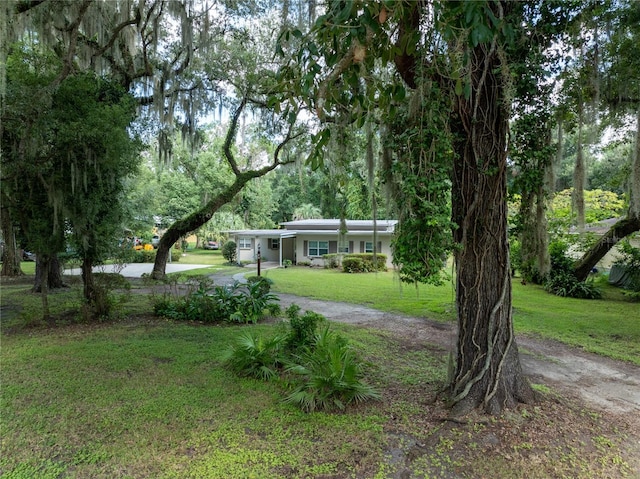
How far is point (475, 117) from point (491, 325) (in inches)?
79.9

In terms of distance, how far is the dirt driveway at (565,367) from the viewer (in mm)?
4152

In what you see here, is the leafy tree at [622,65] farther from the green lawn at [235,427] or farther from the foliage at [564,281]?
the foliage at [564,281]

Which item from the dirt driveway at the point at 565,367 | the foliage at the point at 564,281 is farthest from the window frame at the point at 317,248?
the dirt driveway at the point at 565,367

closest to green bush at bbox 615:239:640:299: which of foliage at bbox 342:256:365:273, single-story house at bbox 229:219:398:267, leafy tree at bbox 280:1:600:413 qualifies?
single-story house at bbox 229:219:398:267

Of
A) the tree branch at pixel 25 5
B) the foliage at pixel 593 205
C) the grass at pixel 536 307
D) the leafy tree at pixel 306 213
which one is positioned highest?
the tree branch at pixel 25 5

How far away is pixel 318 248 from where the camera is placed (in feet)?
68.4

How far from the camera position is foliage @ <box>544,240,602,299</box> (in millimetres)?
12000

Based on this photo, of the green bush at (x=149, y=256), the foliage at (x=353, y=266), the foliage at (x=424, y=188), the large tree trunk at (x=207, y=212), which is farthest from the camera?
the green bush at (x=149, y=256)

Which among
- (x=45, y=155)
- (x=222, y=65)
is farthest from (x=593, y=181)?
(x=45, y=155)

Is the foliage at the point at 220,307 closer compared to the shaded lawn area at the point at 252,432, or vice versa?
the shaded lawn area at the point at 252,432

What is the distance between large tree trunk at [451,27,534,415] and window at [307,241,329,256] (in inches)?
672

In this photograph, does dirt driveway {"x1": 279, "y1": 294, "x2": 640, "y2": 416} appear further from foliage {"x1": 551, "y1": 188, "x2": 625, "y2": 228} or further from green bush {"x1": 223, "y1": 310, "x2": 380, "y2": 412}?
foliage {"x1": 551, "y1": 188, "x2": 625, "y2": 228}

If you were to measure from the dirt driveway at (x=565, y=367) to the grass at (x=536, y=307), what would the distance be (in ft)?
1.76

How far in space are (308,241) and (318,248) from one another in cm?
71
